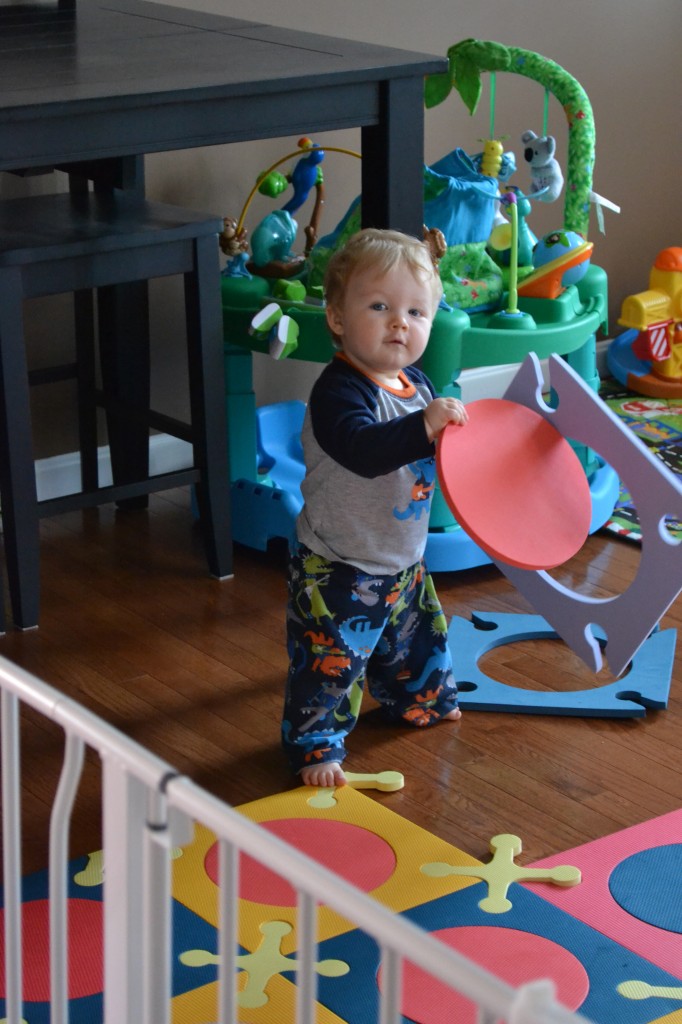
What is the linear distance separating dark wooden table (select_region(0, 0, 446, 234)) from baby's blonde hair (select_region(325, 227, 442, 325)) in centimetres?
34

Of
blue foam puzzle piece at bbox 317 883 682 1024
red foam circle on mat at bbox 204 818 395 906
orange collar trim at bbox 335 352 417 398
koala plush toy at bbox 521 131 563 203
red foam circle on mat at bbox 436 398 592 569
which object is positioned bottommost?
red foam circle on mat at bbox 204 818 395 906

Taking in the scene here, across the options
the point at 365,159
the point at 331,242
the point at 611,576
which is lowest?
the point at 611,576

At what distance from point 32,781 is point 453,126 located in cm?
182

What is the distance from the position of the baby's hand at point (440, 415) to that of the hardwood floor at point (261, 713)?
0.45m

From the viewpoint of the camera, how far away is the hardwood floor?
Result: 1.60 metres

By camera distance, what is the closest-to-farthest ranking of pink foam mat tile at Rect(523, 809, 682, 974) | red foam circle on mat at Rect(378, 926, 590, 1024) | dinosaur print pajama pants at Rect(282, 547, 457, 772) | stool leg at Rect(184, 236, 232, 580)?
red foam circle on mat at Rect(378, 926, 590, 1024) < pink foam mat tile at Rect(523, 809, 682, 974) < dinosaur print pajama pants at Rect(282, 547, 457, 772) < stool leg at Rect(184, 236, 232, 580)

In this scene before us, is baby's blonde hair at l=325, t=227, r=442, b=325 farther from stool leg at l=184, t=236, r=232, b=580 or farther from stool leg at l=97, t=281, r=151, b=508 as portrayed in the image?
stool leg at l=97, t=281, r=151, b=508

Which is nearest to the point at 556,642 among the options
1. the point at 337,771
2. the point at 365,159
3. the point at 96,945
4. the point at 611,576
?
the point at 611,576

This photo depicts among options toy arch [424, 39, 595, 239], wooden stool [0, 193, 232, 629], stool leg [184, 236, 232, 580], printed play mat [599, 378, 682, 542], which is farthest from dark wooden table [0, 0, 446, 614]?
printed play mat [599, 378, 682, 542]

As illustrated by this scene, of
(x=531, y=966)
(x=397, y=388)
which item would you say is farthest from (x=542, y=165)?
(x=531, y=966)

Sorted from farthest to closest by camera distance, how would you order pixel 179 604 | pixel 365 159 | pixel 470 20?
pixel 470 20 < pixel 179 604 < pixel 365 159

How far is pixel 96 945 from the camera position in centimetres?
133

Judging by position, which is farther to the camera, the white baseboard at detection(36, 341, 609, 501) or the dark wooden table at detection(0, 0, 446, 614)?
the white baseboard at detection(36, 341, 609, 501)

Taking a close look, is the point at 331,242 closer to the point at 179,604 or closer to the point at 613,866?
the point at 179,604
